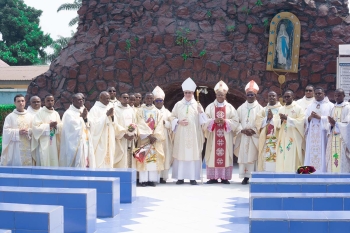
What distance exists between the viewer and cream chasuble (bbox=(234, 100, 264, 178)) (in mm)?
12680

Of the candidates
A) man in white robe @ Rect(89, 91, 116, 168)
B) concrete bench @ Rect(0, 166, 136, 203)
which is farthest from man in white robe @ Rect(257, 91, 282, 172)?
concrete bench @ Rect(0, 166, 136, 203)

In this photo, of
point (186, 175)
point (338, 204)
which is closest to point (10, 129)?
point (186, 175)

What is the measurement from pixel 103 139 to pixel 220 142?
2427 millimetres

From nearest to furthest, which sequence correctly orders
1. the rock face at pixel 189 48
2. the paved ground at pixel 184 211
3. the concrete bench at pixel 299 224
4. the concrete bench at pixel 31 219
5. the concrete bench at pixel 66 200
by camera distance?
the concrete bench at pixel 299 224 < the concrete bench at pixel 31 219 < the concrete bench at pixel 66 200 < the paved ground at pixel 184 211 < the rock face at pixel 189 48

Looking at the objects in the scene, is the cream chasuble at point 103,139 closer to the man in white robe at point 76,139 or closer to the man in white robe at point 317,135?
the man in white robe at point 76,139

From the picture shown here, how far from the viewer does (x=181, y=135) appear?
12906 millimetres

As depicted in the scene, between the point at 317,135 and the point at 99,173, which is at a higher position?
the point at 317,135

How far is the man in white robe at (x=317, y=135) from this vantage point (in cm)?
1189

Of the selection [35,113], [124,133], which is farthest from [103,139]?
[35,113]

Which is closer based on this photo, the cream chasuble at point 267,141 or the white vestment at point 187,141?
the cream chasuble at point 267,141

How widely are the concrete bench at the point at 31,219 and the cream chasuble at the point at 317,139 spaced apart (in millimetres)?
6686

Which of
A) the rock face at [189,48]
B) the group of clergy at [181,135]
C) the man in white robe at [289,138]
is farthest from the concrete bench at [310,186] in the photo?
the rock face at [189,48]

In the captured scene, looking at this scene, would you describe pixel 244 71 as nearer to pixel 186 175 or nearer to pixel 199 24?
pixel 199 24

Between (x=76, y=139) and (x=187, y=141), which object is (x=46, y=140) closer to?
(x=76, y=139)
